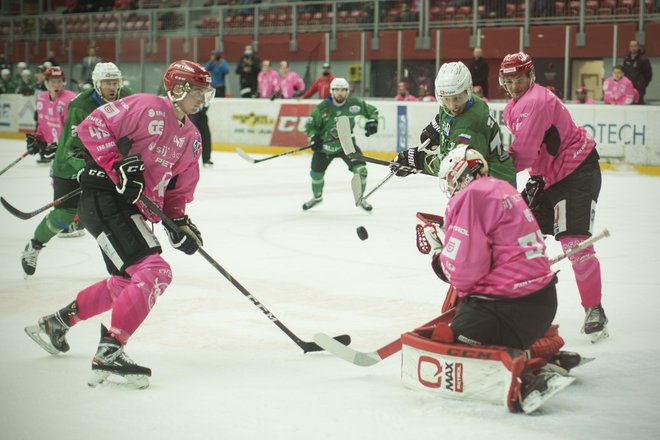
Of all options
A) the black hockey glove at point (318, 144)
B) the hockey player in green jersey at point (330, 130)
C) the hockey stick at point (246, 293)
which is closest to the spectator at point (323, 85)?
the hockey player in green jersey at point (330, 130)

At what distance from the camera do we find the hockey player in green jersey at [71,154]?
548 cm

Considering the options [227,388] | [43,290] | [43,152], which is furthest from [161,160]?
[43,152]

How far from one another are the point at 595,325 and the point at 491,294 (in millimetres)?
1172

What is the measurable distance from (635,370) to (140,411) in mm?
1897

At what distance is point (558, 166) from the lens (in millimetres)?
4273

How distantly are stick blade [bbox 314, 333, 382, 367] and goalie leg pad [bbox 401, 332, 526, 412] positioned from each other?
26cm

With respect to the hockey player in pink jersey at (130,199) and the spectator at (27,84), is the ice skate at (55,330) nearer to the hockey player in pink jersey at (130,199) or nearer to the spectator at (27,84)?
the hockey player in pink jersey at (130,199)

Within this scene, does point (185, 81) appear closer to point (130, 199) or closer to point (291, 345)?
point (130, 199)

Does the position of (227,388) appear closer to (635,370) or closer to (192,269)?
(635,370)

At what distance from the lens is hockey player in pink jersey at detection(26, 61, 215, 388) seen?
11.0 ft

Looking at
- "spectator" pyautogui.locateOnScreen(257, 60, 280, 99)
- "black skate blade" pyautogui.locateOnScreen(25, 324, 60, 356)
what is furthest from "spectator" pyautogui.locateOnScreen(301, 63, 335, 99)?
"black skate blade" pyautogui.locateOnScreen(25, 324, 60, 356)

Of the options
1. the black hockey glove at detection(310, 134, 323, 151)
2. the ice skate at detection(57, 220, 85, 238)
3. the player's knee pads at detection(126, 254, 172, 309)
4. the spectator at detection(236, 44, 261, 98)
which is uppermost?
the spectator at detection(236, 44, 261, 98)

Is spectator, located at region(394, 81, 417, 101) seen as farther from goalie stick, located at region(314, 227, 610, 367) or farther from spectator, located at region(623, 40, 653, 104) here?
goalie stick, located at region(314, 227, 610, 367)

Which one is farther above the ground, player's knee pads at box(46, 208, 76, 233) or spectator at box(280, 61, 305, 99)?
spectator at box(280, 61, 305, 99)
